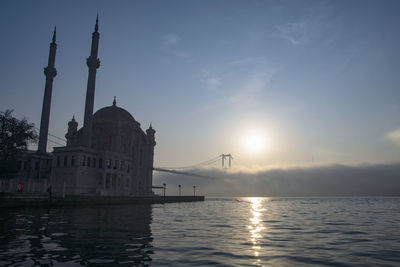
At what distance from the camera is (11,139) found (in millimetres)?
42250

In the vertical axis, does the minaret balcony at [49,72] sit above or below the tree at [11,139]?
above

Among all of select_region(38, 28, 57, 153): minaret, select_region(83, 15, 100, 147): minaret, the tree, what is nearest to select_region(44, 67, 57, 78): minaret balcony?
select_region(38, 28, 57, 153): minaret

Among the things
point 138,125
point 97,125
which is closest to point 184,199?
point 138,125

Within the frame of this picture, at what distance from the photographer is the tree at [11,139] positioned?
136 ft

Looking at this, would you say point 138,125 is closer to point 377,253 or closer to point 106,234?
point 106,234

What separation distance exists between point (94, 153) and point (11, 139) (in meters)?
26.8

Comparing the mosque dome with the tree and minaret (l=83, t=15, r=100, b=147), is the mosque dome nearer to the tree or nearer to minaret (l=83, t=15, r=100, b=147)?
minaret (l=83, t=15, r=100, b=147)

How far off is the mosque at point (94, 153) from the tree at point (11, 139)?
11319 millimetres

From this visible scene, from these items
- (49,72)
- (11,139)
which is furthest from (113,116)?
(11,139)

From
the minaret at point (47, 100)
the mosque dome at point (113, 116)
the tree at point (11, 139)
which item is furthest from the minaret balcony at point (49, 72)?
the tree at point (11, 139)

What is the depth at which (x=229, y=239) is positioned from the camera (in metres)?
15.7

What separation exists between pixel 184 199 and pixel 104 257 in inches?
3921

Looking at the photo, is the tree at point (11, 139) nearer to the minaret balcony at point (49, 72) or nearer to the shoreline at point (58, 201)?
the shoreline at point (58, 201)

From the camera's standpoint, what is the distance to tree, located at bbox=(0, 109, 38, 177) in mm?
41469
